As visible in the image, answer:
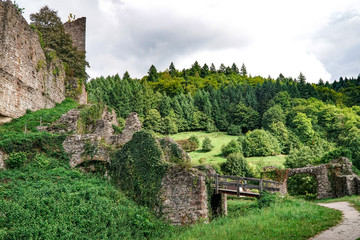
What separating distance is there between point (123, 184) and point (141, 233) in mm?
3576

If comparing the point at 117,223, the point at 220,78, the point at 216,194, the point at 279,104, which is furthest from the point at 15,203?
the point at 220,78

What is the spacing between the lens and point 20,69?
2105 centimetres

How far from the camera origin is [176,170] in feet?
46.0

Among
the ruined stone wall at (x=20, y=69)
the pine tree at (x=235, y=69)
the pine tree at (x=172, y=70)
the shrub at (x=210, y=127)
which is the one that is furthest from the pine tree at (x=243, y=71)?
the ruined stone wall at (x=20, y=69)

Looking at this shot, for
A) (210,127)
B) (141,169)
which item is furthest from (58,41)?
(210,127)

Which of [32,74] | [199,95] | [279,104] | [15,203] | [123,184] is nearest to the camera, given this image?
[15,203]

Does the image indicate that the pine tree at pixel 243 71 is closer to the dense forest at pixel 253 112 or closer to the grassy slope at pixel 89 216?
the dense forest at pixel 253 112

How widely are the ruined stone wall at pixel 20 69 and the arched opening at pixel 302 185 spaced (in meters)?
25.5

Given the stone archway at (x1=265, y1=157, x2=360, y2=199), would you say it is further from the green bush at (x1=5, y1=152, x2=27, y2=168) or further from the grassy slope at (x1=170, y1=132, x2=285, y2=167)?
the green bush at (x1=5, y1=152, x2=27, y2=168)

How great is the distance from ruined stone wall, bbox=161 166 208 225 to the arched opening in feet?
60.9

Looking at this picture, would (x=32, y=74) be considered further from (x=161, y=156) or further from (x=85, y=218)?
(x=85, y=218)

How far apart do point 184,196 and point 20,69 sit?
16.1 m

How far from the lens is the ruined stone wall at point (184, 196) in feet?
43.9

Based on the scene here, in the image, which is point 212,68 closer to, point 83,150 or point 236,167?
point 236,167
